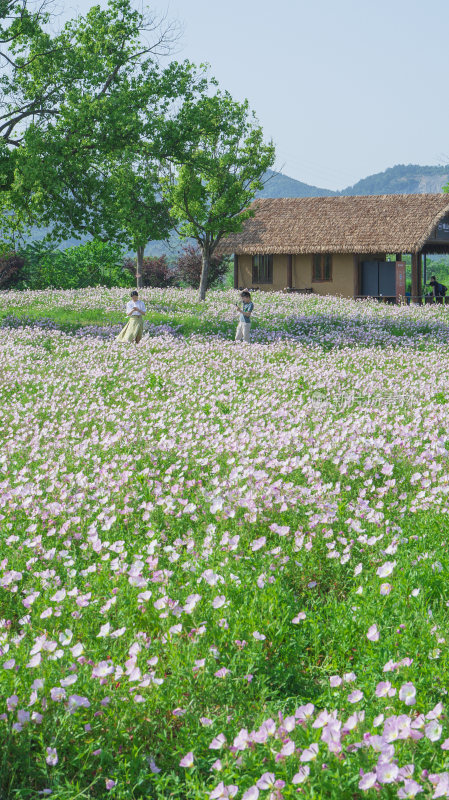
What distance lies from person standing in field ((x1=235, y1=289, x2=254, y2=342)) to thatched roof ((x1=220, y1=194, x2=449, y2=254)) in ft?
72.8

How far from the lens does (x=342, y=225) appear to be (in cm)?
4103

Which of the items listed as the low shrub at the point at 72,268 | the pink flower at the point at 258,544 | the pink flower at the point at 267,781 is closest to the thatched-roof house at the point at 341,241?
the low shrub at the point at 72,268

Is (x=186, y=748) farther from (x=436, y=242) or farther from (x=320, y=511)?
(x=436, y=242)

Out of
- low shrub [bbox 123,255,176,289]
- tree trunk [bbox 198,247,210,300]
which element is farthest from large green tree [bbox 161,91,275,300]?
low shrub [bbox 123,255,176,289]

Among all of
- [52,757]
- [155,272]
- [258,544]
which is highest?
[155,272]

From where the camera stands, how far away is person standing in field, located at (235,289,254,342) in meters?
17.0

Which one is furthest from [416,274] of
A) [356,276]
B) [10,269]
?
[10,269]

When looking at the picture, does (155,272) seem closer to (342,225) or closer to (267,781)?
(342,225)

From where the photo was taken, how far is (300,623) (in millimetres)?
4379

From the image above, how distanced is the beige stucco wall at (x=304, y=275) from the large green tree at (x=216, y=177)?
6.92 meters

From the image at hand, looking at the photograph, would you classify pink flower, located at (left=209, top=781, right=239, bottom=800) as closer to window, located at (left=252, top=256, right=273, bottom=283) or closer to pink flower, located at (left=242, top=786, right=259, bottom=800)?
pink flower, located at (left=242, top=786, right=259, bottom=800)

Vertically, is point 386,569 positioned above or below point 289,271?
below

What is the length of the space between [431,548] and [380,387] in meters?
6.00

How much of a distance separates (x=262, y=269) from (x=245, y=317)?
28.8m
